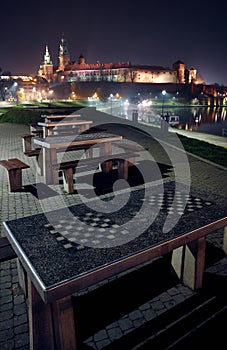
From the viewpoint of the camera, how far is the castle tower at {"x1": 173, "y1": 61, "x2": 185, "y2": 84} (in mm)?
137250

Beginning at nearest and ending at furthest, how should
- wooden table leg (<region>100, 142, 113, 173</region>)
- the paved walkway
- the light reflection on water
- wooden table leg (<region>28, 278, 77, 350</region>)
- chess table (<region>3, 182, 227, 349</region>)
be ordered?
chess table (<region>3, 182, 227, 349</region>), wooden table leg (<region>28, 278, 77, 350</region>), the paved walkway, wooden table leg (<region>100, 142, 113, 173</region>), the light reflection on water

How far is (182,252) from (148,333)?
1.10m

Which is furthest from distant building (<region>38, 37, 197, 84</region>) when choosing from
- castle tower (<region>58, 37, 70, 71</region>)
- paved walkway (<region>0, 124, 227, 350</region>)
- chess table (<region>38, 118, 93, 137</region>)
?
paved walkway (<region>0, 124, 227, 350</region>)

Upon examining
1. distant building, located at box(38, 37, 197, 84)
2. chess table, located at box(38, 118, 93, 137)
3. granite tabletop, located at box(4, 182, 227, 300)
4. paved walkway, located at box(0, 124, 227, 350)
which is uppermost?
distant building, located at box(38, 37, 197, 84)

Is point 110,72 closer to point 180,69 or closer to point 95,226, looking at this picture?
point 180,69

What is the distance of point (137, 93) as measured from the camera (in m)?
115

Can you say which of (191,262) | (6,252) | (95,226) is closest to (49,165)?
(6,252)

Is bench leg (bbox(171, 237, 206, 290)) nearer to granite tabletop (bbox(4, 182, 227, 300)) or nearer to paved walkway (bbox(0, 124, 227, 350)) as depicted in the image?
paved walkway (bbox(0, 124, 227, 350))

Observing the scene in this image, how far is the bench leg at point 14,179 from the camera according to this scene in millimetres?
7227

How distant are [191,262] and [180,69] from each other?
484 ft

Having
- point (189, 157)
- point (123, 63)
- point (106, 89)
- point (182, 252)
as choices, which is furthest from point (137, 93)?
point (182, 252)

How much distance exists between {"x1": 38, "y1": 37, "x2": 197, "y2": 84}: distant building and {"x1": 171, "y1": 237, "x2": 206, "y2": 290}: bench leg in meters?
127

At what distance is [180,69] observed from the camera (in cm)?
13775

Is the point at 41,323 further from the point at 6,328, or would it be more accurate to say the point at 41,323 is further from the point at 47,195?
the point at 47,195
